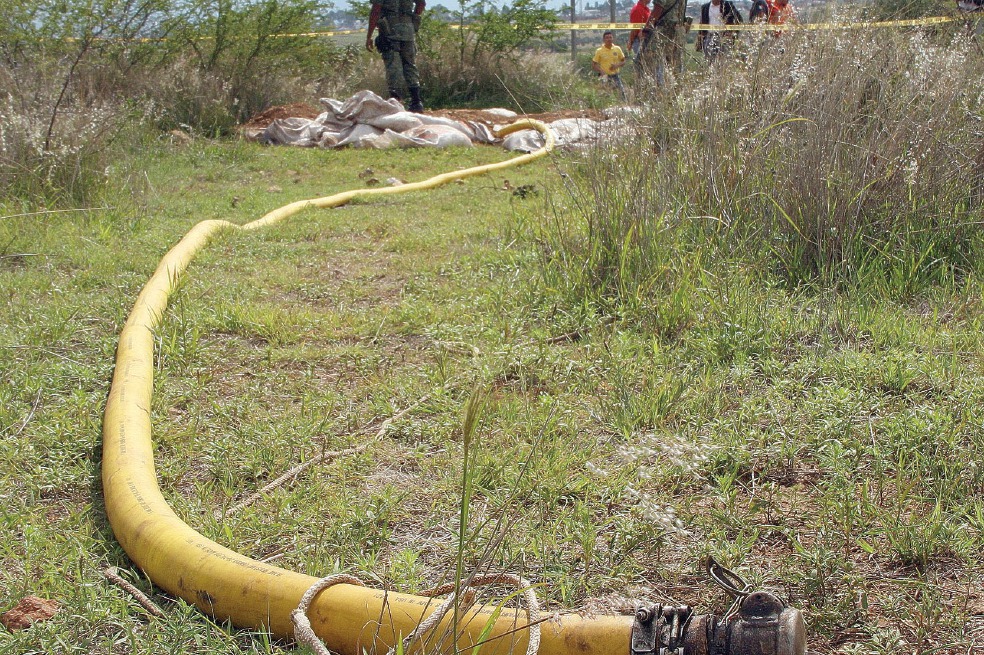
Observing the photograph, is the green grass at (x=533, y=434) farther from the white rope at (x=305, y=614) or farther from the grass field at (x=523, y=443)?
the white rope at (x=305, y=614)

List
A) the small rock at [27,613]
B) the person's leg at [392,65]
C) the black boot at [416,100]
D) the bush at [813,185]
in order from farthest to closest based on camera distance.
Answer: the black boot at [416,100], the person's leg at [392,65], the bush at [813,185], the small rock at [27,613]

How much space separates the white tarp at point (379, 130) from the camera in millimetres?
9625

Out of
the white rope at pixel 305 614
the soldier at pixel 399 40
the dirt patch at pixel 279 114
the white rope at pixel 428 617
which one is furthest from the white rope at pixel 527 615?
the soldier at pixel 399 40

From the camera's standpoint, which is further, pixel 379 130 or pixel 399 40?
pixel 399 40

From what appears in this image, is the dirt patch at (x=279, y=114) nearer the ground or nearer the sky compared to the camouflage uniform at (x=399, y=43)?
nearer the ground

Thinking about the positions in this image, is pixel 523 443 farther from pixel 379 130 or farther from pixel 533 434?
pixel 379 130

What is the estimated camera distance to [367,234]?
556cm

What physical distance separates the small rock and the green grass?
0.16 ft

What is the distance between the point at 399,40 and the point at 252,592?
10.3m

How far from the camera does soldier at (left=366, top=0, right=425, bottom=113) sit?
36.5 feet

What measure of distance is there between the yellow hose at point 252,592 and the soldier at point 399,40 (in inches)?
370

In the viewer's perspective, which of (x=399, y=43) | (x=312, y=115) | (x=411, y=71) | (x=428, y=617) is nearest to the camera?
(x=428, y=617)

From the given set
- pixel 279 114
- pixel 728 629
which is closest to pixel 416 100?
pixel 279 114

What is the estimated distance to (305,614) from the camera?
1762 millimetres
